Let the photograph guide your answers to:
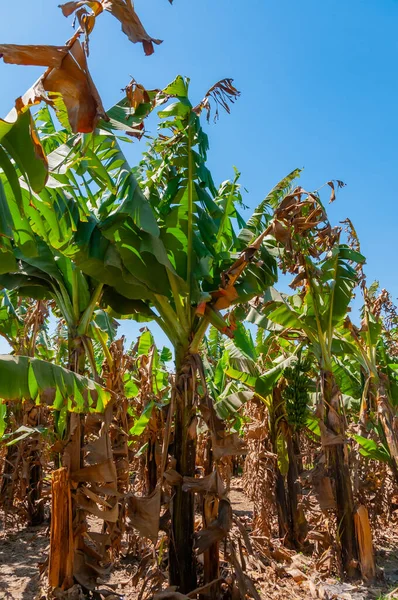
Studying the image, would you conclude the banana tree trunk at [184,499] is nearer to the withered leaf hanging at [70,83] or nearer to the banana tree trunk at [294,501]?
the withered leaf hanging at [70,83]

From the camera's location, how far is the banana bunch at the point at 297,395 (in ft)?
19.9

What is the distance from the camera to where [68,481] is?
15.2 ft

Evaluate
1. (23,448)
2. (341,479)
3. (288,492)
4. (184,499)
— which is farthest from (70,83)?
(23,448)

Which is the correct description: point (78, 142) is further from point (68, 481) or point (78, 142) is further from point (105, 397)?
point (68, 481)

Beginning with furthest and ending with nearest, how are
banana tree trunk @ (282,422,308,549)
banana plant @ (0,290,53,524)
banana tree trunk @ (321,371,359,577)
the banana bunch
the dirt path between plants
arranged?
banana plant @ (0,290,53,524), banana tree trunk @ (282,422,308,549), the banana bunch, banana tree trunk @ (321,371,359,577), the dirt path between plants

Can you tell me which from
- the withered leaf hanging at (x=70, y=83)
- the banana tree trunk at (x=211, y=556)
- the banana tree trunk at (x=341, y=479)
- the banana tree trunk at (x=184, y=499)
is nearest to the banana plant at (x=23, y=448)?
the banana tree trunk at (x=184, y=499)

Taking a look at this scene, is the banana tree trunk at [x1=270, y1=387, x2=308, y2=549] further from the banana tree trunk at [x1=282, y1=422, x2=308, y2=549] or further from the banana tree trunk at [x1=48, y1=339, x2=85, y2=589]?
the banana tree trunk at [x1=48, y1=339, x2=85, y2=589]

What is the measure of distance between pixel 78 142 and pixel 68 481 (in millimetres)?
3345

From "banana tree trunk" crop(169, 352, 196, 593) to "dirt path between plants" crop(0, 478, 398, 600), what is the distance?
87cm

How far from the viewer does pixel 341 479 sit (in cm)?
587

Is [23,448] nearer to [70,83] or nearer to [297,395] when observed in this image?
[297,395]

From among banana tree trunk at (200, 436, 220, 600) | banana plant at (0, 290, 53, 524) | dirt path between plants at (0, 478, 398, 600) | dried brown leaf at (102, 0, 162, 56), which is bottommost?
dirt path between plants at (0, 478, 398, 600)

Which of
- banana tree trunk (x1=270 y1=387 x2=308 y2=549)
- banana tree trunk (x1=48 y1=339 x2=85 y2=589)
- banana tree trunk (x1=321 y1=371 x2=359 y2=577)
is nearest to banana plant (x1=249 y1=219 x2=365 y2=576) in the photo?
banana tree trunk (x1=321 y1=371 x2=359 y2=577)

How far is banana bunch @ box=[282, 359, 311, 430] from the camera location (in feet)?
19.9
